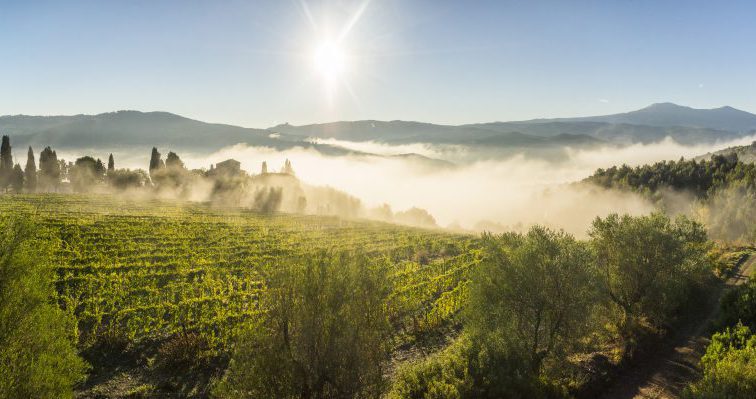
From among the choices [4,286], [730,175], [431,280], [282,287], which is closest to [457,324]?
[431,280]

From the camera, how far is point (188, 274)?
44.3 metres

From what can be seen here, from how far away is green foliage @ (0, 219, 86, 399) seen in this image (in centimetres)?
1568

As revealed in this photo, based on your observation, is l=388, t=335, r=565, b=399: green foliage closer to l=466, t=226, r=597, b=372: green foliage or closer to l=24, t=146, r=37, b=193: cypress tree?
l=466, t=226, r=597, b=372: green foliage

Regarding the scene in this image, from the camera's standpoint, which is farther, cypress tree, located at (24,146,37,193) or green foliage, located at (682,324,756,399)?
cypress tree, located at (24,146,37,193)

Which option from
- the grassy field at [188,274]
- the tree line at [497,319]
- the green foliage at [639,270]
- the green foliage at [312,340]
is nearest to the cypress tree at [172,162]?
the grassy field at [188,274]

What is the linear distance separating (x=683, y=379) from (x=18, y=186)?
16931 centimetres

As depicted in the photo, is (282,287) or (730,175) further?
(730,175)

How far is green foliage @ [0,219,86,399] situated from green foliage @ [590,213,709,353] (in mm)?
39809

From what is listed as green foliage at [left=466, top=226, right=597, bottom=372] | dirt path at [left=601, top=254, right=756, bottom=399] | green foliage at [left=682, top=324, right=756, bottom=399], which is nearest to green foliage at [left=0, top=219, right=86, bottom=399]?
green foliage at [left=466, top=226, right=597, bottom=372]

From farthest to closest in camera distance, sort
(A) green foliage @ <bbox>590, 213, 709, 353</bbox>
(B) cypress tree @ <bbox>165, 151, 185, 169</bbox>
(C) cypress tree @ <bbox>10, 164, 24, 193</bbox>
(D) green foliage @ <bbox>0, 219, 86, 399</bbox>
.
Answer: (B) cypress tree @ <bbox>165, 151, 185, 169</bbox>, (C) cypress tree @ <bbox>10, 164, 24, 193</bbox>, (A) green foliage @ <bbox>590, 213, 709, 353</bbox>, (D) green foliage @ <bbox>0, 219, 86, 399</bbox>

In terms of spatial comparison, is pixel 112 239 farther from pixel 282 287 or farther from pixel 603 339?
pixel 603 339

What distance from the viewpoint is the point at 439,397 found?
2430 centimetres

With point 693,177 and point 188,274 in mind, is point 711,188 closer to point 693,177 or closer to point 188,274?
point 693,177

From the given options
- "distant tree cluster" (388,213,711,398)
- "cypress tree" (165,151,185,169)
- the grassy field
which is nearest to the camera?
"distant tree cluster" (388,213,711,398)
